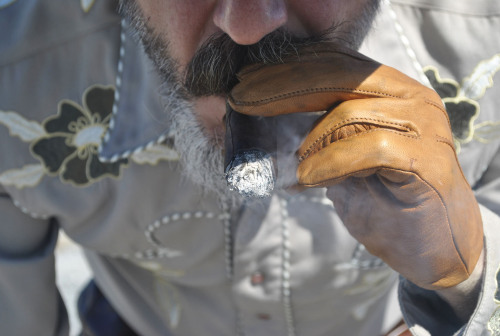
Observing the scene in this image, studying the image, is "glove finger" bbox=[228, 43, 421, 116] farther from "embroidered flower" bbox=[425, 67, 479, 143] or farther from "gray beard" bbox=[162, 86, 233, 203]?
"embroidered flower" bbox=[425, 67, 479, 143]

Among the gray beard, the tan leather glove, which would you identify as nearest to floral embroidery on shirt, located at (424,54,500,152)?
the tan leather glove

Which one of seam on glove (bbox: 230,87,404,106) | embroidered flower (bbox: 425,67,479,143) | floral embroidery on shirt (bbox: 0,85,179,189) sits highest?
seam on glove (bbox: 230,87,404,106)

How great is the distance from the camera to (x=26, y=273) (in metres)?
1.30

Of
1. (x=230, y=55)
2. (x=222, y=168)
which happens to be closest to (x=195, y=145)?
(x=222, y=168)

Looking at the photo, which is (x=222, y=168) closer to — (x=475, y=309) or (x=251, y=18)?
(x=251, y=18)

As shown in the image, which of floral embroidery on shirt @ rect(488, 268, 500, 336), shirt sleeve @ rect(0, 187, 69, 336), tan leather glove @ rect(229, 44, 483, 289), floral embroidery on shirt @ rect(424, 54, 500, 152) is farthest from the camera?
shirt sleeve @ rect(0, 187, 69, 336)

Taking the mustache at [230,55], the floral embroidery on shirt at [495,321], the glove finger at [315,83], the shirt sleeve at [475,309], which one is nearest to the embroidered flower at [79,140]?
the mustache at [230,55]

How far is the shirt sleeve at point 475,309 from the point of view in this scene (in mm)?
929

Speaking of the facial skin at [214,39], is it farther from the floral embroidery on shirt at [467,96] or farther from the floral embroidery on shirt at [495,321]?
the floral embroidery on shirt at [495,321]

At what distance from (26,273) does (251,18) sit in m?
0.85

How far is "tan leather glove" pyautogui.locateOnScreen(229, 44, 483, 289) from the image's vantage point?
2.39 ft

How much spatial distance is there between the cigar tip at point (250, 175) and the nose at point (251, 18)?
0.53 feet

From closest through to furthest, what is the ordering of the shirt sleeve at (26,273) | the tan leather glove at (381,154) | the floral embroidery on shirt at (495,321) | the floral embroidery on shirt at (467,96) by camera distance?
the tan leather glove at (381,154) < the floral embroidery on shirt at (495,321) < the floral embroidery on shirt at (467,96) < the shirt sleeve at (26,273)

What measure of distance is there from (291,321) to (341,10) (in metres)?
0.75
